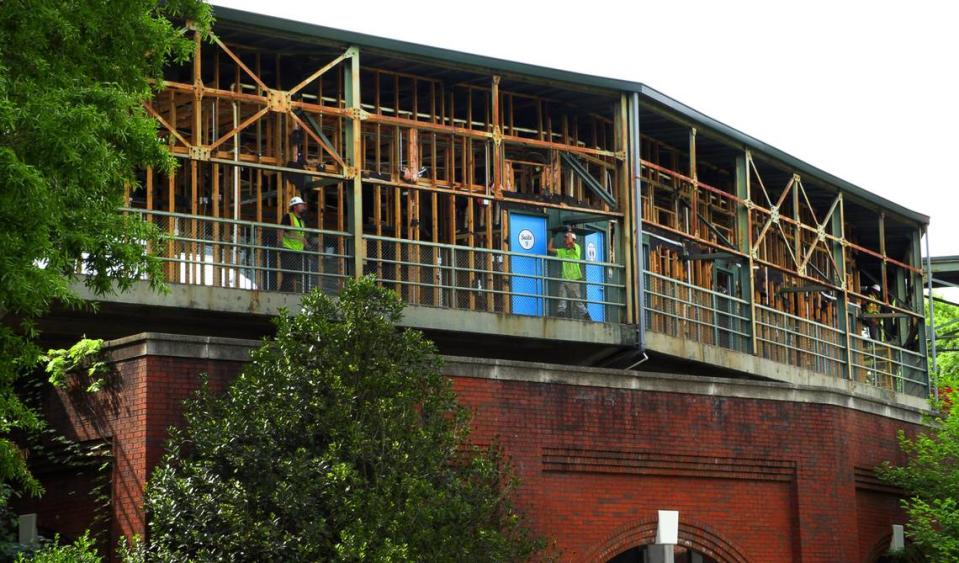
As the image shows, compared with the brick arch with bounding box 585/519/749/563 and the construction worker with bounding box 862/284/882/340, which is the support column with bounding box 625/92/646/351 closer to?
the brick arch with bounding box 585/519/749/563

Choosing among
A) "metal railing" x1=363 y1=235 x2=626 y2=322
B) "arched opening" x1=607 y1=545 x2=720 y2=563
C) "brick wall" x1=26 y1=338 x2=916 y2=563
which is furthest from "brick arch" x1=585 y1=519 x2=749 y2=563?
"metal railing" x1=363 y1=235 x2=626 y2=322

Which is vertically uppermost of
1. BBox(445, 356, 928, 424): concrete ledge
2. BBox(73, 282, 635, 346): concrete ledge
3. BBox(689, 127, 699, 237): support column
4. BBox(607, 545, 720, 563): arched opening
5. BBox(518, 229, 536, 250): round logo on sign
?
BBox(689, 127, 699, 237): support column

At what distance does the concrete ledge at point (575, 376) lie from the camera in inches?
770

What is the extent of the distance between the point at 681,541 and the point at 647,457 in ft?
4.37

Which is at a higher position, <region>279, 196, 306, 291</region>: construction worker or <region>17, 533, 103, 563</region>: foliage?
<region>279, 196, 306, 291</region>: construction worker

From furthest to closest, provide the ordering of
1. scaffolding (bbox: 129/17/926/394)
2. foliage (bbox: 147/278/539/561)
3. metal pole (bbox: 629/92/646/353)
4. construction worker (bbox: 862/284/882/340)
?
1. construction worker (bbox: 862/284/882/340)
2. metal pole (bbox: 629/92/646/353)
3. scaffolding (bbox: 129/17/926/394)
4. foliage (bbox: 147/278/539/561)

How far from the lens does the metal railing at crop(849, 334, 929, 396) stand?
37.2 meters

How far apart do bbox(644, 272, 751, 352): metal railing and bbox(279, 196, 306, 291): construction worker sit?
629 centimetres

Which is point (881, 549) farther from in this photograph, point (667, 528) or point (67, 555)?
point (67, 555)

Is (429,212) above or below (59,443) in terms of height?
above

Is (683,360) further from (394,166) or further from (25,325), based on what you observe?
(25,325)

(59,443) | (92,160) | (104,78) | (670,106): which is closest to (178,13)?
(104,78)

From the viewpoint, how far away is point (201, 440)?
18547 mm

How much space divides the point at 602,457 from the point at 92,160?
8.19 meters
